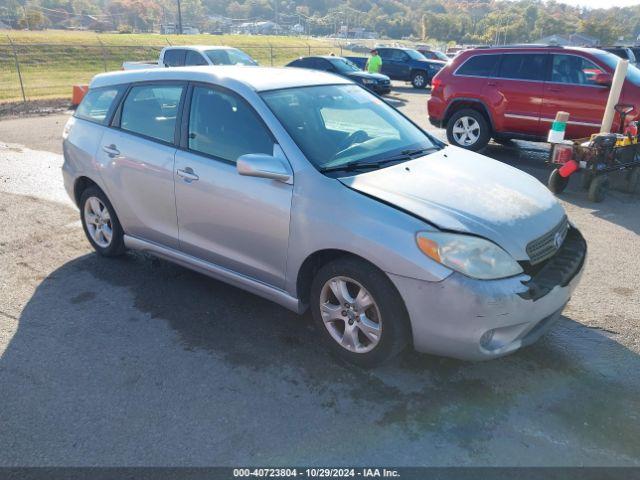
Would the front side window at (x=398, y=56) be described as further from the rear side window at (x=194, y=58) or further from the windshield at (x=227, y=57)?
the rear side window at (x=194, y=58)

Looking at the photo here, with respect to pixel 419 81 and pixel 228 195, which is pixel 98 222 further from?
pixel 419 81

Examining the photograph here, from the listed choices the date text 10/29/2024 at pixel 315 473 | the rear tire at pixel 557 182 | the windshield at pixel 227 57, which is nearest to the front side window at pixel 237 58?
the windshield at pixel 227 57

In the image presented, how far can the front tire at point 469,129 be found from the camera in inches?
372

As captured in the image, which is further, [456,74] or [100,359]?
[456,74]

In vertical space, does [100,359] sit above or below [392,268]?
below

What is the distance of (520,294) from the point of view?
2900mm

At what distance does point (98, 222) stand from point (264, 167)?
2.41 m

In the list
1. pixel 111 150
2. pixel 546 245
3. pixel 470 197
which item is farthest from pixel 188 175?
pixel 546 245

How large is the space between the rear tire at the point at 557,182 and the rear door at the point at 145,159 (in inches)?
203

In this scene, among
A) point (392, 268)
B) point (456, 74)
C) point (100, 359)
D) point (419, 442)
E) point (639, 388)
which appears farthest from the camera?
point (456, 74)

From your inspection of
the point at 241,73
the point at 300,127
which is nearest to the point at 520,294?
the point at 300,127

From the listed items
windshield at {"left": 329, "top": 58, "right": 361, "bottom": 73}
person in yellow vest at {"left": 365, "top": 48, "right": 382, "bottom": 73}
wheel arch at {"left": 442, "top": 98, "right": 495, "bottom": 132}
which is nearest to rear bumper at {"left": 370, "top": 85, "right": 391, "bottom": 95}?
windshield at {"left": 329, "top": 58, "right": 361, "bottom": 73}

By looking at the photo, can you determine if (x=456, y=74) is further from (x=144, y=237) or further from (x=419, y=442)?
(x=419, y=442)

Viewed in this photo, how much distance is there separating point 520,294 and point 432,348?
0.58 metres
